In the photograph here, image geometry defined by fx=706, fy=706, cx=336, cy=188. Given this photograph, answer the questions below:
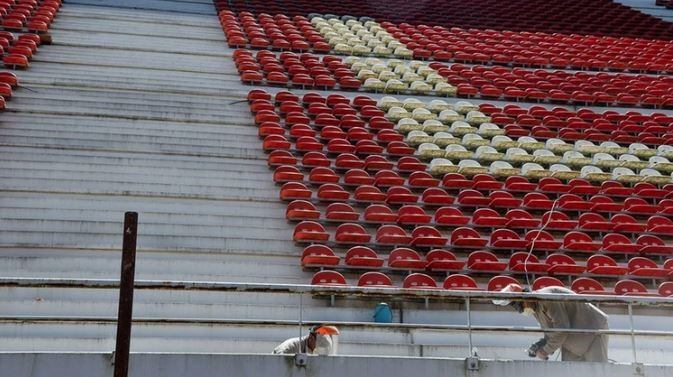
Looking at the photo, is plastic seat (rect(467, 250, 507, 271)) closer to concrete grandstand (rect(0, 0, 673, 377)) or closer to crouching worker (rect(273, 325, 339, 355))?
concrete grandstand (rect(0, 0, 673, 377))

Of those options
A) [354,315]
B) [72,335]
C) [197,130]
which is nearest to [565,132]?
[197,130]

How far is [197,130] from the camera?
12.1 m

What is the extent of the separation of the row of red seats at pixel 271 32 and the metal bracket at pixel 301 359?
46.3 ft

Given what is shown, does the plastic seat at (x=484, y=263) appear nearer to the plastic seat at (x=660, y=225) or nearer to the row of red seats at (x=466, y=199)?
the row of red seats at (x=466, y=199)

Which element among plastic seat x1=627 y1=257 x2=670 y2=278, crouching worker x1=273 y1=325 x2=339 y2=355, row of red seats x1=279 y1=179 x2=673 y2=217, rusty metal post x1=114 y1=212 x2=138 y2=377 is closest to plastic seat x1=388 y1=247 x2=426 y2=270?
row of red seats x1=279 y1=179 x2=673 y2=217

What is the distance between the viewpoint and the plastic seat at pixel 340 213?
9539mm

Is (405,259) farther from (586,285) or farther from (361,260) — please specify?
(586,285)

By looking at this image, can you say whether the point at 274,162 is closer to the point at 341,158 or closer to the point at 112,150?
the point at 341,158

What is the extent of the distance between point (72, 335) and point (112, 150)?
5.08m

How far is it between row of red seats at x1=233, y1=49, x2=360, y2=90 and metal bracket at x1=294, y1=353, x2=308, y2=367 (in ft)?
35.3

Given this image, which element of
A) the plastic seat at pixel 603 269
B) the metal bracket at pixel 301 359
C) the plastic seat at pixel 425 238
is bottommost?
the metal bracket at pixel 301 359

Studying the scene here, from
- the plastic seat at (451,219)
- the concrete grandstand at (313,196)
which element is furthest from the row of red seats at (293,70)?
the plastic seat at (451,219)

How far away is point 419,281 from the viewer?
25.9 feet

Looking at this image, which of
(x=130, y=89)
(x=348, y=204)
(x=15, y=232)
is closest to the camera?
(x=15, y=232)
